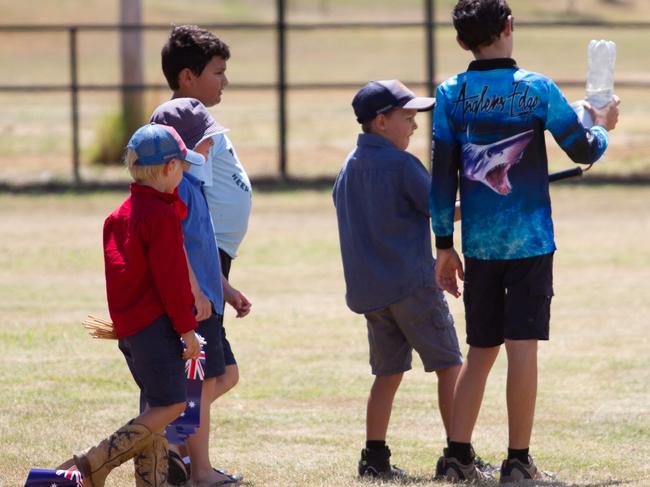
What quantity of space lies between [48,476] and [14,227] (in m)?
9.02

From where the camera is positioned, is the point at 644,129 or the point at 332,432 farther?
the point at 644,129

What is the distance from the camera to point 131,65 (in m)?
20.6

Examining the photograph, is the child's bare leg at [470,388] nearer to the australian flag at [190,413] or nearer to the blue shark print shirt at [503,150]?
the blue shark print shirt at [503,150]

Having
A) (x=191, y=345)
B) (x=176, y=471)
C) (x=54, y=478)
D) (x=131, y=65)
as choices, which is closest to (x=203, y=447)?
(x=176, y=471)

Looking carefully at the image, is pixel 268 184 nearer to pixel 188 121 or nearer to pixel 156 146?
pixel 188 121

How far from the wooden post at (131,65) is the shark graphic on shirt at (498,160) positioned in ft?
44.9

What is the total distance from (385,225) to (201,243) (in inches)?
32.3

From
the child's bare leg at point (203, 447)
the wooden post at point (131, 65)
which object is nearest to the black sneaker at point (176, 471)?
the child's bare leg at point (203, 447)

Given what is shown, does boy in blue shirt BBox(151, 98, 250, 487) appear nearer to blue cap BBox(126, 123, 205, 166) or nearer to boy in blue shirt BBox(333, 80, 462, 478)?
blue cap BBox(126, 123, 205, 166)

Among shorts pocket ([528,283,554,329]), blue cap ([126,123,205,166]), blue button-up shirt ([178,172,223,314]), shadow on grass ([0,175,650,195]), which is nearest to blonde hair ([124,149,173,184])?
blue cap ([126,123,205,166])

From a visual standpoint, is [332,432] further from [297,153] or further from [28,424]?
[297,153]

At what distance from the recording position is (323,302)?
10.2 m

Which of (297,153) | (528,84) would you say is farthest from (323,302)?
(297,153)

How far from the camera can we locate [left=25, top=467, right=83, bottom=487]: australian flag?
5.21 m
